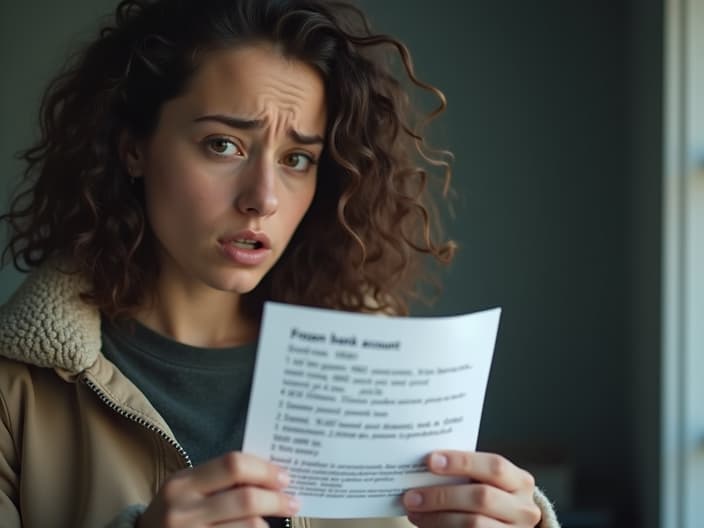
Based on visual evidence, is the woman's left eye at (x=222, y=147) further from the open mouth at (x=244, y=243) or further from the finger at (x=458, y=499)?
the finger at (x=458, y=499)

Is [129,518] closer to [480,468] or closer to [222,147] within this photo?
[480,468]

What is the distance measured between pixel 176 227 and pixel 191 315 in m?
0.17

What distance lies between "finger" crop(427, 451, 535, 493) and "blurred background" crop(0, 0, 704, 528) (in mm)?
1458

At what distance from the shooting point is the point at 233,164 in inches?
47.5

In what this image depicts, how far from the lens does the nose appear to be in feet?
3.90

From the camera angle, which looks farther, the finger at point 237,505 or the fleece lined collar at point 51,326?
the fleece lined collar at point 51,326

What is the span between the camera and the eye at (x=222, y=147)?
121cm

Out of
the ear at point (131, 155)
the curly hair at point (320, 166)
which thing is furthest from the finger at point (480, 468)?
the ear at point (131, 155)

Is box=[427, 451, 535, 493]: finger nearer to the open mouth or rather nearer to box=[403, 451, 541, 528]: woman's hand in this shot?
box=[403, 451, 541, 528]: woman's hand

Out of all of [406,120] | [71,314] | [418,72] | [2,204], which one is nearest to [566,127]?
[418,72]

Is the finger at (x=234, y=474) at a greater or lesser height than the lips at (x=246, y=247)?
lesser

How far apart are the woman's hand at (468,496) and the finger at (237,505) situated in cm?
16

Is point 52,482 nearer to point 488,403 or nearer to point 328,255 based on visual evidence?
point 328,255

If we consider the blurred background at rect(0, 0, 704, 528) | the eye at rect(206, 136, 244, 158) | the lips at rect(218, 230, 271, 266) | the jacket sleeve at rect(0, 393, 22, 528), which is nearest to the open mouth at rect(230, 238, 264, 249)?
the lips at rect(218, 230, 271, 266)
